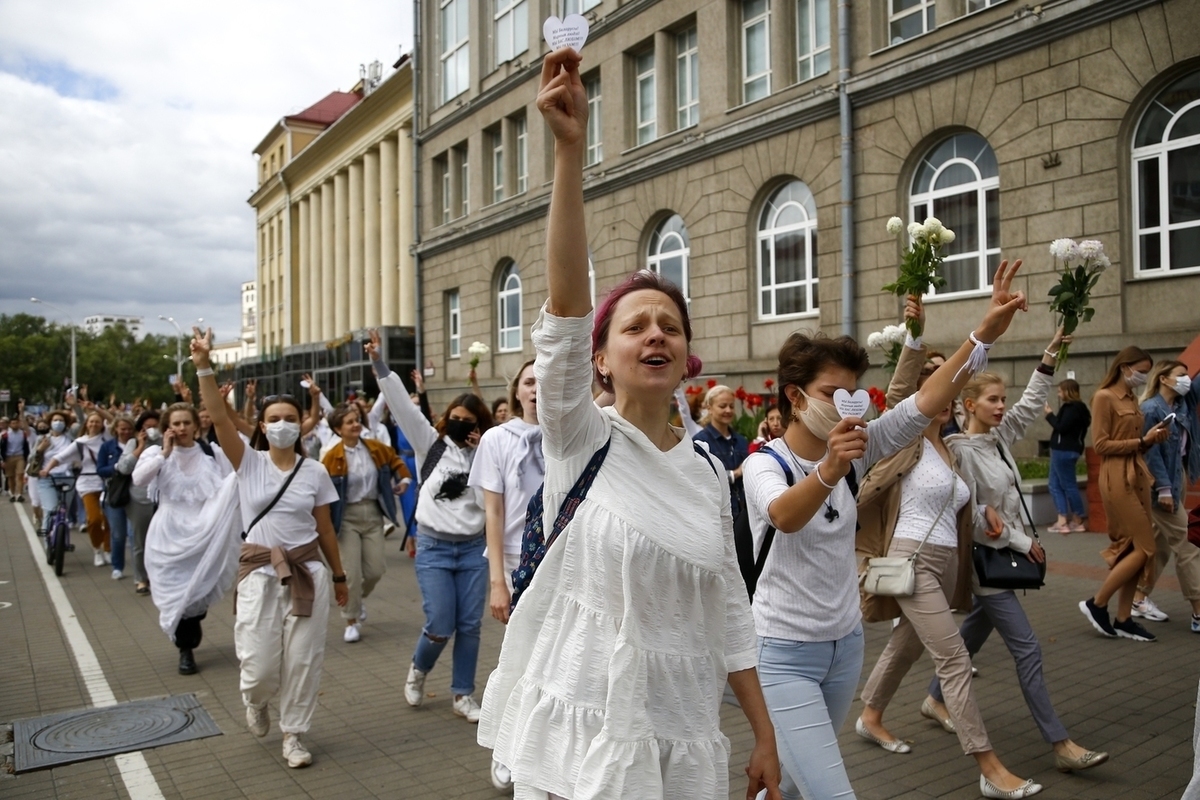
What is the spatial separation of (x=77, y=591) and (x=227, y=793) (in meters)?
7.93

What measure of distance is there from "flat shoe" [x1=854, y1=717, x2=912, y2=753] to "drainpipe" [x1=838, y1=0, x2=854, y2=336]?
13603mm

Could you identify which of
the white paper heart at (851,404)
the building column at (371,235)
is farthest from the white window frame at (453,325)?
the white paper heart at (851,404)

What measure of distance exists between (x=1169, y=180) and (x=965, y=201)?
3.41 meters

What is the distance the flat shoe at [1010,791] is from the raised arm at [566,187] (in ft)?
12.6

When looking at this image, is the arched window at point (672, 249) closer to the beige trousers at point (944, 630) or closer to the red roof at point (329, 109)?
the beige trousers at point (944, 630)

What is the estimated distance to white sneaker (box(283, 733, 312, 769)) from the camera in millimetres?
5586

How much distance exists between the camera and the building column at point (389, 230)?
4450cm

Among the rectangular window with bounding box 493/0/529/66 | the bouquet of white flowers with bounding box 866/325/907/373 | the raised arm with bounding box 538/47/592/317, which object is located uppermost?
the rectangular window with bounding box 493/0/529/66

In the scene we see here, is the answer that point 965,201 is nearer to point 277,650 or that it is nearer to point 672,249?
point 672,249

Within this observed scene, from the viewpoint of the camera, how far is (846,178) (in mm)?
18734

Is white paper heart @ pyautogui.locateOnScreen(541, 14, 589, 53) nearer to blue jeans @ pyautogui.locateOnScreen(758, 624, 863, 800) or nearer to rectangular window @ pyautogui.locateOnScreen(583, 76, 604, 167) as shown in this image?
blue jeans @ pyautogui.locateOnScreen(758, 624, 863, 800)

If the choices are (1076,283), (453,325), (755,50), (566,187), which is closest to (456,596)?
(1076,283)

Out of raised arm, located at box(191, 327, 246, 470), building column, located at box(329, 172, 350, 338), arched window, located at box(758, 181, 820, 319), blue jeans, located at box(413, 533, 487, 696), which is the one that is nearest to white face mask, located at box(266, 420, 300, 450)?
raised arm, located at box(191, 327, 246, 470)

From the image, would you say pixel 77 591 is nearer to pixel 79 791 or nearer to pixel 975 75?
pixel 79 791
